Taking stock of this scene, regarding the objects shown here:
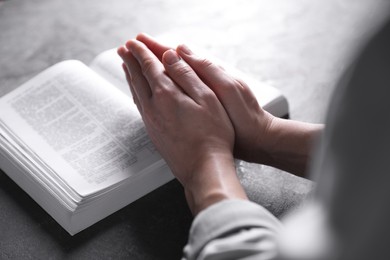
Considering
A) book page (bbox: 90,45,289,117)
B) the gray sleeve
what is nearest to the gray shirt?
the gray sleeve

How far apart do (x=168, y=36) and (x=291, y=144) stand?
15.9 inches

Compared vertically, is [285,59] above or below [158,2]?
below

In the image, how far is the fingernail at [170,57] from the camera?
972 mm

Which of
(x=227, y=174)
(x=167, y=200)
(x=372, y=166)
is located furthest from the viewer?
(x=167, y=200)

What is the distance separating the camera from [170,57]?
3.20ft

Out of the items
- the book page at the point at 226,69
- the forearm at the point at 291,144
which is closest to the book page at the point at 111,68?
the book page at the point at 226,69

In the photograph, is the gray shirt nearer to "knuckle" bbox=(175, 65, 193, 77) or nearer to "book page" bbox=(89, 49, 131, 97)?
"knuckle" bbox=(175, 65, 193, 77)

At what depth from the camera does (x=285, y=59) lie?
3.94 feet

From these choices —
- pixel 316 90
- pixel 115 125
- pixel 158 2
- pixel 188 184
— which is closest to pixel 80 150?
pixel 115 125

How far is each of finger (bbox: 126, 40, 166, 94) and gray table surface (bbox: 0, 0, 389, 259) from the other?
6.1 inches

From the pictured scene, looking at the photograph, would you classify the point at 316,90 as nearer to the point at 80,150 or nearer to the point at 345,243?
the point at 80,150

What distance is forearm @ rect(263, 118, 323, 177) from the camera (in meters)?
0.90

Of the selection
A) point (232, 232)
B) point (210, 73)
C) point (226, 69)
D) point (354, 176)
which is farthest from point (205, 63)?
point (354, 176)

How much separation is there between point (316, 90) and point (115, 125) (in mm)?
350
